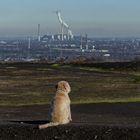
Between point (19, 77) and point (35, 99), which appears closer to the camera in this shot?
point (35, 99)

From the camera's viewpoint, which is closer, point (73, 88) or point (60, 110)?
point (60, 110)

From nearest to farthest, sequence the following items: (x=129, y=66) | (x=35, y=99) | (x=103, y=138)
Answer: (x=103, y=138)
(x=35, y=99)
(x=129, y=66)

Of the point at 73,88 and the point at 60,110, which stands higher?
the point at 60,110

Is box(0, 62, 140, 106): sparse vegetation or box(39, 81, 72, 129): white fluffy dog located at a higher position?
box(39, 81, 72, 129): white fluffy dog

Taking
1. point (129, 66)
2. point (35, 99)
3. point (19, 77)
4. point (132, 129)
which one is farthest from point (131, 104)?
point (129, 66)

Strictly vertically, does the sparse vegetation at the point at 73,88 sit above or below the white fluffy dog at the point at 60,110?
below

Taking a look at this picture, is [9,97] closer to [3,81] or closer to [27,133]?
[3,81]

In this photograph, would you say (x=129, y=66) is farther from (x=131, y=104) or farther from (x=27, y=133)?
(x=27, y=133)

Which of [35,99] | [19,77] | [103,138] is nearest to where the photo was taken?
[103,138]

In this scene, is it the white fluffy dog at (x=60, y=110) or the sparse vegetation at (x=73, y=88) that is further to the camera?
the sparse vegetation at (x=73, y=88)

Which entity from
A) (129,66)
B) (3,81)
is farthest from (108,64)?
(3,81)

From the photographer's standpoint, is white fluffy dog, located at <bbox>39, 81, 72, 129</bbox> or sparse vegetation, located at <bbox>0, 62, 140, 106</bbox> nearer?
white fluffy dog, located at <bbox>39, 81, 72, 129</bbox>
